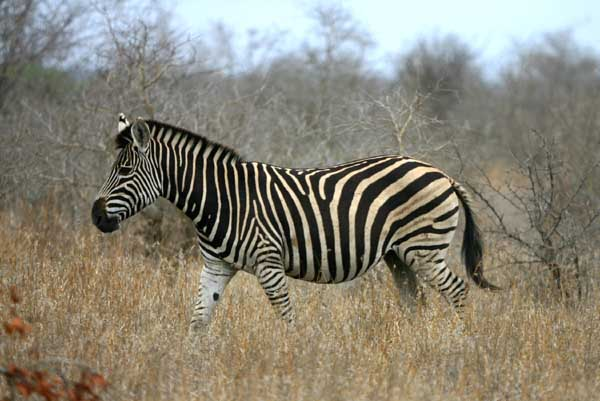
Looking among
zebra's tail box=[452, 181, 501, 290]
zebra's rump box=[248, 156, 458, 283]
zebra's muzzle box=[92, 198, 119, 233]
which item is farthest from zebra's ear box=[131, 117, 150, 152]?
zebra's tail box=[452, 181, 501, 290]

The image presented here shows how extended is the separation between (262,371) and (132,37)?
5540 millimetres

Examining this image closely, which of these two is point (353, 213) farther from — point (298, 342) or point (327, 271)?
point (298, 342)

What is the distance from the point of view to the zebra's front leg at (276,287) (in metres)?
5.60

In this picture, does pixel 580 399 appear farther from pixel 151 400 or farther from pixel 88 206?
pixel 88 206

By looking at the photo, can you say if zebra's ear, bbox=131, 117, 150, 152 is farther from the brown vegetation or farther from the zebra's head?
the brown vegetation

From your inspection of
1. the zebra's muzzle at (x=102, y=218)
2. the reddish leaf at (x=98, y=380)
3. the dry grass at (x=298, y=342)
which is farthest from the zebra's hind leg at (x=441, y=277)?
the reddish leaf at (x=98, y=380)

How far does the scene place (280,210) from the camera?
5.84 meters

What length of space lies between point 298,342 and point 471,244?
213 centimetres

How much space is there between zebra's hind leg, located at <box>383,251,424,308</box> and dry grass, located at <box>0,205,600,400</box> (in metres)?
0.14

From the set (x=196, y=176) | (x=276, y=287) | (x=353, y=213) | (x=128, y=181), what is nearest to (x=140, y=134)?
(x=128, y=181)

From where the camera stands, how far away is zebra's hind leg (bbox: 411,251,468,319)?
607cm

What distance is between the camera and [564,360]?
494cm

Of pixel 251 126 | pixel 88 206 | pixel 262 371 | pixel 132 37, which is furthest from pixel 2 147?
pixel 262 371

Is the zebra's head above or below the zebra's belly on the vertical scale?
above
